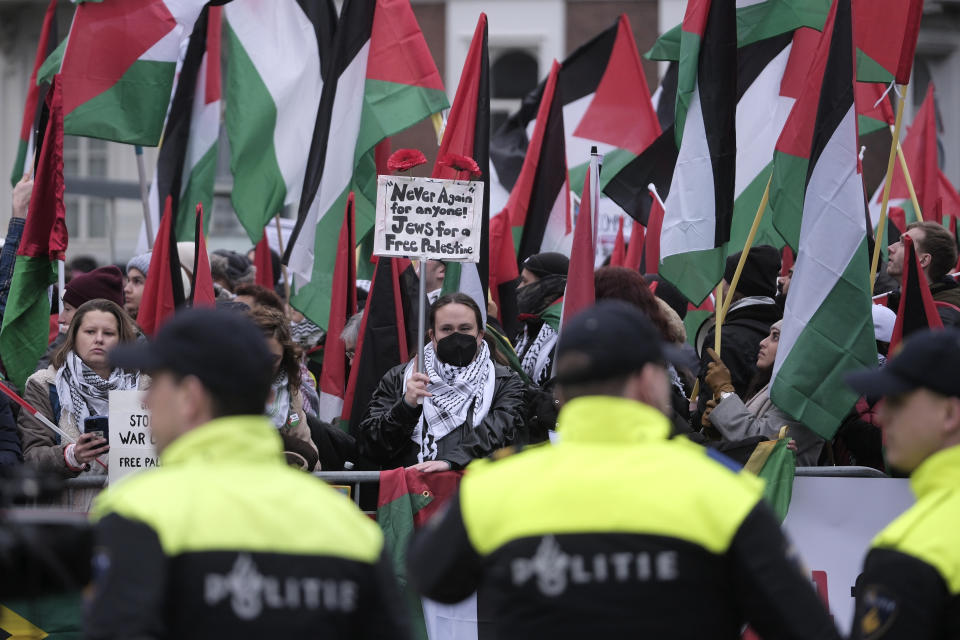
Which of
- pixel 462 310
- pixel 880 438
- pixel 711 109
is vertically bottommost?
pixel 880 438

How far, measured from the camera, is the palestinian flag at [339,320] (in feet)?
25.4

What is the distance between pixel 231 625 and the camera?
2736mm

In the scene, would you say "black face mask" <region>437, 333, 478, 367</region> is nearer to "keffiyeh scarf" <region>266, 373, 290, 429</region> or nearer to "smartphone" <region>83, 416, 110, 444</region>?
"keffiyeh scarf" <region>266, 373, 290, 429</region>

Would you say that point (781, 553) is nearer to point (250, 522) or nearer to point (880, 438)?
point (250, 522)

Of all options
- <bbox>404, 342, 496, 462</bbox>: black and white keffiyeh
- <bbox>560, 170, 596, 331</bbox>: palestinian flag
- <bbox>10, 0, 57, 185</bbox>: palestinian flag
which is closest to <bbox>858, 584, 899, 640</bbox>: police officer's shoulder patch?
<bbox>404, 342, 496, 462</bbox>: black and white keffiyeh

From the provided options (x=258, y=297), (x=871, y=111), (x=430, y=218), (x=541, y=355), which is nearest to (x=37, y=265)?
(x=258, y=297)

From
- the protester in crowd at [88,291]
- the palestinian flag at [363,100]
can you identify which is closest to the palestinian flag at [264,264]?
the palestinian flag at [363,100]

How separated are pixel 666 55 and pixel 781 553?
646 centimetres

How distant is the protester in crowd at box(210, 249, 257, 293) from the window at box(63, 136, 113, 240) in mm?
19649

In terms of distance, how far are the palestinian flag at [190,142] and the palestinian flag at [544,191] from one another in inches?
81.0

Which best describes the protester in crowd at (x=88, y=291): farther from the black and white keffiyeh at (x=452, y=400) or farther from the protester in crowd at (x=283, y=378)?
the black and white keffiyeh at (x=452, y=400)

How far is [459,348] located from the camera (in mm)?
6297

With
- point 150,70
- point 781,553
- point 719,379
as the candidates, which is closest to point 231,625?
point 781,553

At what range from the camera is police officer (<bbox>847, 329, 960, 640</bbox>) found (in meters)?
2.98
